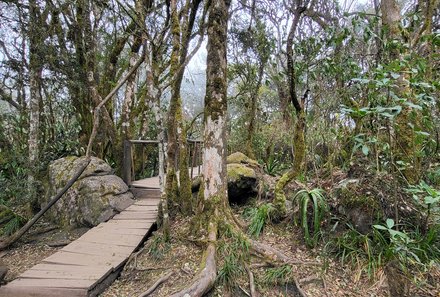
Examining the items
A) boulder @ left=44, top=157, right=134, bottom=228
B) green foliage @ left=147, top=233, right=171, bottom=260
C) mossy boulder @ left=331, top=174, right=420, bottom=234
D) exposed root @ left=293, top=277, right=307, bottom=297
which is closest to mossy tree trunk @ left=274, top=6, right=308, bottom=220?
mossy boulder @ left=331, top=174, right=420, bottom=234

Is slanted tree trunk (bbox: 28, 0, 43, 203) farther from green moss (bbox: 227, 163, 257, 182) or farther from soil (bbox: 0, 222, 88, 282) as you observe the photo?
green moss (bbox: 227, 163, 257, 182)

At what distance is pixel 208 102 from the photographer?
12.5 feet

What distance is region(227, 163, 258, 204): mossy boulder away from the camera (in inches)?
189

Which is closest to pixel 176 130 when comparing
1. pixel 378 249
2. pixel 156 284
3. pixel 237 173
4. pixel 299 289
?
pixel 237 173

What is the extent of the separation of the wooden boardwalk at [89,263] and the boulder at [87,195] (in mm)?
325

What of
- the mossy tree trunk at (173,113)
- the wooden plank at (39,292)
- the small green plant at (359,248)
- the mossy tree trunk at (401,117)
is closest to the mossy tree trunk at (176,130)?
the mossy tree trunk at (173,113)

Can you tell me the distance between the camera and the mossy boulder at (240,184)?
4801mm

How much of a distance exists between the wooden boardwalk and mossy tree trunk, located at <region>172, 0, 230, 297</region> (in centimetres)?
127

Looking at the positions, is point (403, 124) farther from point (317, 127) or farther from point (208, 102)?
point (208, 102)

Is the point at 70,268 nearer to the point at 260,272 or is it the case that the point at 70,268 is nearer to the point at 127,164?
the point at 260,272

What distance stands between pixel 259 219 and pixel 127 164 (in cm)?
361

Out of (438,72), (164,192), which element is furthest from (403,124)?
(164,192)

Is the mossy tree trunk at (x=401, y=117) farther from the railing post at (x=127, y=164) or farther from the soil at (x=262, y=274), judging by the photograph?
the railing post at (x=127, y=164)

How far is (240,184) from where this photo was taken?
4832 millimetres
